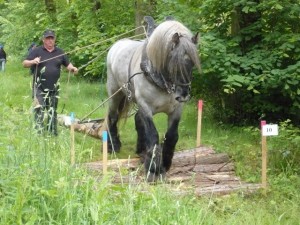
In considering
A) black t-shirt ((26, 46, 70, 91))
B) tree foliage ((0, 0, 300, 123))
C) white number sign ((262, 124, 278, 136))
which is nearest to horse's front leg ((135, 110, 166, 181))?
white number sign ((262, 124, 278, 136))

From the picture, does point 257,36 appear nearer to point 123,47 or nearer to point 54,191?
point 123,47

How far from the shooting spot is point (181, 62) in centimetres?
639

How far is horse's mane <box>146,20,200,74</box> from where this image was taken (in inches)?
252

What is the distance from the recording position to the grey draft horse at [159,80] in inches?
253

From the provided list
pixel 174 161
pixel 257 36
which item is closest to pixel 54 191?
pixel 174 161

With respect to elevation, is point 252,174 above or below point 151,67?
below

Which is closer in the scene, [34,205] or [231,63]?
[34,205]

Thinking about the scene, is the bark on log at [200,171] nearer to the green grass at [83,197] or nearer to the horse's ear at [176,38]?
the green grass at [83,197]

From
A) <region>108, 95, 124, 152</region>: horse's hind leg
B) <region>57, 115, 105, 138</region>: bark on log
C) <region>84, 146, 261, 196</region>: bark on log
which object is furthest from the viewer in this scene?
<region>57, 115, 105, 138</region>: bark on log


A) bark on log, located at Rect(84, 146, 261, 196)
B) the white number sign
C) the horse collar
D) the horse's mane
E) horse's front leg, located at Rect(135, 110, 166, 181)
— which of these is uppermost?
the horse's mane

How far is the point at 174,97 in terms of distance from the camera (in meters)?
6.74

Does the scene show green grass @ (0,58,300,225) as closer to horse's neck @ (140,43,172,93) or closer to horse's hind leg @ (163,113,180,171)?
horse's hind leg @ (163,113,180,171)

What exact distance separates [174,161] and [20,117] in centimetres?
295

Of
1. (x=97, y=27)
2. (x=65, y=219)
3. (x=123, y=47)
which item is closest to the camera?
(x=65, y=219)
